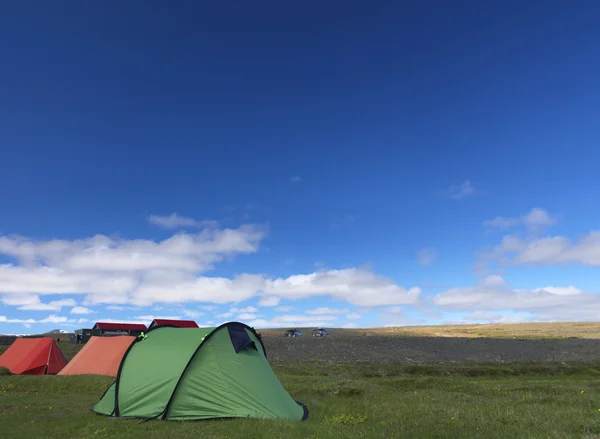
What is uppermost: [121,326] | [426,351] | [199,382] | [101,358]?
[121,326]

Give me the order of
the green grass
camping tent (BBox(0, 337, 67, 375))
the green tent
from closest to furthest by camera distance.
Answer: the green grass, the green tent, camping tent (BBox(0, 337, 67, 375))

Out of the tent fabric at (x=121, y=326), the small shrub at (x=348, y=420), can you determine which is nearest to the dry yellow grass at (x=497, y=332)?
the tent fabric at (x=121, y=326)

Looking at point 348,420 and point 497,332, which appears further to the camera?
point 497,332

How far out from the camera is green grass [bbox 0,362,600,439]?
12008mm

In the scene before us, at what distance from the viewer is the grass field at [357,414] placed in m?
12.0

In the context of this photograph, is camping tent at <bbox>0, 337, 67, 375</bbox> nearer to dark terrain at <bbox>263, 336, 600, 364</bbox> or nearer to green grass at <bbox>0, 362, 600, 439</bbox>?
green grass at <bbox>0, 362, 600, 439</bbox>

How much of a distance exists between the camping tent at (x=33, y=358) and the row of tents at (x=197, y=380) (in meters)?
17.7

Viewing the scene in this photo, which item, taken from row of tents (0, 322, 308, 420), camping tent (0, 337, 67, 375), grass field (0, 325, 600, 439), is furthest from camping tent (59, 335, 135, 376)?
row of tents (0, 322, 308, 420)

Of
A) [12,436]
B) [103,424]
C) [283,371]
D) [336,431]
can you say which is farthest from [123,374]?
[283,371]

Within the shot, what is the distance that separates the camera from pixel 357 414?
54.9 ft

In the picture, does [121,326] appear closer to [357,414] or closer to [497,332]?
[357,414]

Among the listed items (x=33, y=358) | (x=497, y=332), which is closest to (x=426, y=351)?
(x=33, y=358)

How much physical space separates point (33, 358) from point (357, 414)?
1025 inches

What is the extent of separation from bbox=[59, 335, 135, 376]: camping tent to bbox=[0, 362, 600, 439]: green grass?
6.31 feet
